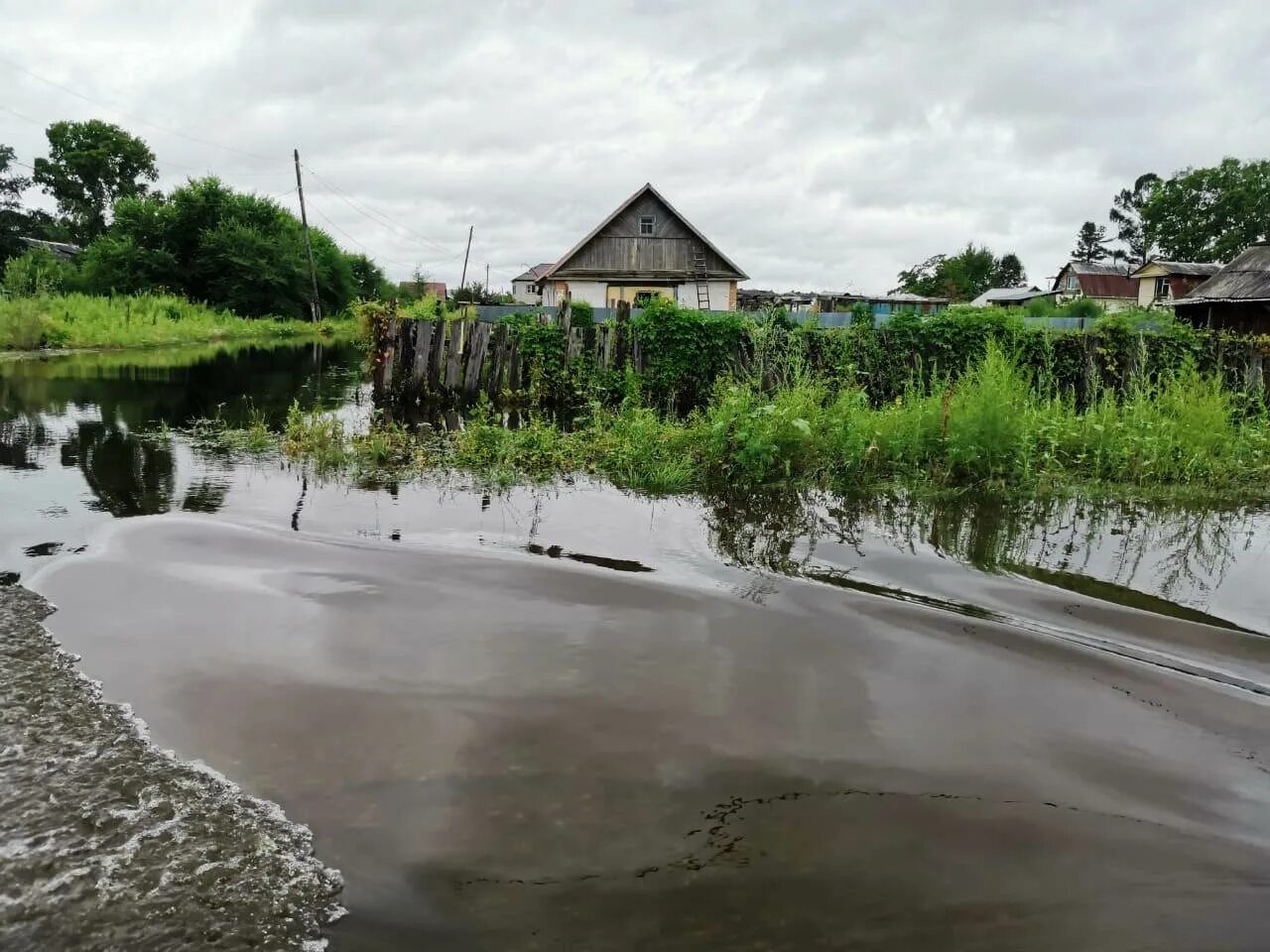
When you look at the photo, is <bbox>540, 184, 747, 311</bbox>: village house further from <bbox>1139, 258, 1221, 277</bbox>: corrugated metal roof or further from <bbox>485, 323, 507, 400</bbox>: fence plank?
<bbox>1139, 258, 1221, 277</bbox>: corrugated metal roof

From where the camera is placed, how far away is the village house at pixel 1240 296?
32.8 m

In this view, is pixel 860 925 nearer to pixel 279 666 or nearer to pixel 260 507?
pixel 279 666

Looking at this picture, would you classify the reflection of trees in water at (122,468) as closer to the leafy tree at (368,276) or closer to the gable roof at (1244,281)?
the gable roof at (1244,281)

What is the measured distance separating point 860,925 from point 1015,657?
6.77 ft

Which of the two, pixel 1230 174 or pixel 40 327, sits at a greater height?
pixel 1230 174

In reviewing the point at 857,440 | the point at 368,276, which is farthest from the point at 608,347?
the point at 368,276

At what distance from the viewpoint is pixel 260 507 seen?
6664 millimetres

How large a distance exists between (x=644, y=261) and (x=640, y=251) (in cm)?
42

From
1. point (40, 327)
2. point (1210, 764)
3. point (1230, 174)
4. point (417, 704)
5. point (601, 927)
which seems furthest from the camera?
point (1230, 174)

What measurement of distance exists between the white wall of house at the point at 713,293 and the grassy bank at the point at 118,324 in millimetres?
18937

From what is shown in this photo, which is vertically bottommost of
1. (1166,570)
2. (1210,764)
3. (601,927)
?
(601,927)

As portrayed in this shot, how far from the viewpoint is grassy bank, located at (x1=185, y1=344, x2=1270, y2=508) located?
24.9 feet

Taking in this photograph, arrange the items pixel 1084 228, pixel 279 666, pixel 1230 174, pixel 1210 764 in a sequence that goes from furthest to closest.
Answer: pixel 1084 228, pixel 1230 174, pixel 279 666, pixel 1210 764

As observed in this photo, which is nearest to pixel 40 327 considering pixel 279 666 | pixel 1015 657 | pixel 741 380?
pixel 741 380
